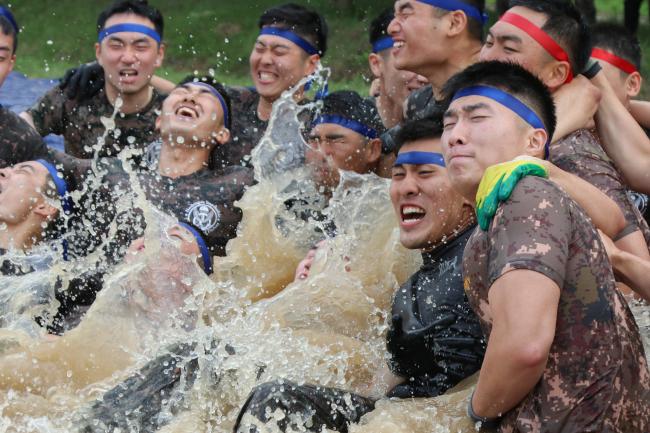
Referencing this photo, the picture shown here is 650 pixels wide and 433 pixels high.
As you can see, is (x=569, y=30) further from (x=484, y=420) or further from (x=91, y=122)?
(x=91, y=122)

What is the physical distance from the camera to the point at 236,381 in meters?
4.53

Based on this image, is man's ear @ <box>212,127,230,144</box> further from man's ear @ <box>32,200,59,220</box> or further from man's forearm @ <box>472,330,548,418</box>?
man's forearm @ <box>472,330,548,418</box>

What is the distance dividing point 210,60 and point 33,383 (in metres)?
15.9

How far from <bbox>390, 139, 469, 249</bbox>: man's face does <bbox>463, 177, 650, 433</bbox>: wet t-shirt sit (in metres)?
1.38

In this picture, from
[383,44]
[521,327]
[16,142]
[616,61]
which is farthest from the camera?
[383,44]

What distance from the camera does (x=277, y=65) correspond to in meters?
7.30

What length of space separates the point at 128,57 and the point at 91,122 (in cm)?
54

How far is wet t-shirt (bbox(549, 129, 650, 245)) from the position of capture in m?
4.35

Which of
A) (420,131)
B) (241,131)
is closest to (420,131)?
(420,131)

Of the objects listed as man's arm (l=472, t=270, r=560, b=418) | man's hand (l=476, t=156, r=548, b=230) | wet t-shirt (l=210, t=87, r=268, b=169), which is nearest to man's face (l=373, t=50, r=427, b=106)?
wet t-shirt (l=210, t=87, r=268, b=169)

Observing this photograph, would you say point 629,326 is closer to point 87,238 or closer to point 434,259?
point 434,259

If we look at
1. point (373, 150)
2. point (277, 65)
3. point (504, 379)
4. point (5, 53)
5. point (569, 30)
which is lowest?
point (373, 150)

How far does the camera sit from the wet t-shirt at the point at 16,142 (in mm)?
6668

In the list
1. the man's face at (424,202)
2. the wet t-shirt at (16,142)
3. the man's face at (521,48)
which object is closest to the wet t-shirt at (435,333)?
the man's face at (424,202)
